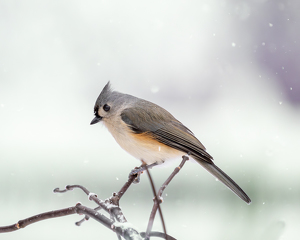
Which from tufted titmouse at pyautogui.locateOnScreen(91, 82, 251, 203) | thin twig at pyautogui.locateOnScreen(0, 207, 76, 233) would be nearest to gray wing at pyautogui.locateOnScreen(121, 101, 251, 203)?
tufted titmouse at pyautogui.locateOnScreen(91, 82, 251, 203)

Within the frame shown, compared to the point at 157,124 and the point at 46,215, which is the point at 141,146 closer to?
the point at 157,124

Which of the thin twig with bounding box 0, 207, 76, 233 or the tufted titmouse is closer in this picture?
the thin twig with bounding box 0, 207, 76, 233

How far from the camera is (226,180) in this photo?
2.91 ft

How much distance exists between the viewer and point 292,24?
3771 millimetres

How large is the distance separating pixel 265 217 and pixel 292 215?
0.39 m

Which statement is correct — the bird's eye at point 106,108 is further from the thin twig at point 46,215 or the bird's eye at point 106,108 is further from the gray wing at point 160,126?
the thin twig at point 46,215

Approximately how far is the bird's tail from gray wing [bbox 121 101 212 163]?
0.13 meters

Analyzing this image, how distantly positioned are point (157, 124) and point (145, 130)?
51 millimetres

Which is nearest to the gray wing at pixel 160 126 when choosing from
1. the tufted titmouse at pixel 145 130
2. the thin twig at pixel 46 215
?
the tufted titmouse at pixel 145 130

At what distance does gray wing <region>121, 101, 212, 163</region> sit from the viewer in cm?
116

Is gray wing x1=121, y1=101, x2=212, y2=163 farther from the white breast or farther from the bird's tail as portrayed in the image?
the bird's tail

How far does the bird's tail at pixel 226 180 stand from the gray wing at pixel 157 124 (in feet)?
0.43

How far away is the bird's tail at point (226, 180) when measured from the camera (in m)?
0.78

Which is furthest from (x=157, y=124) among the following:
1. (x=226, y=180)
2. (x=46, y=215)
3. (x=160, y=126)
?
(x=46, y=215)
